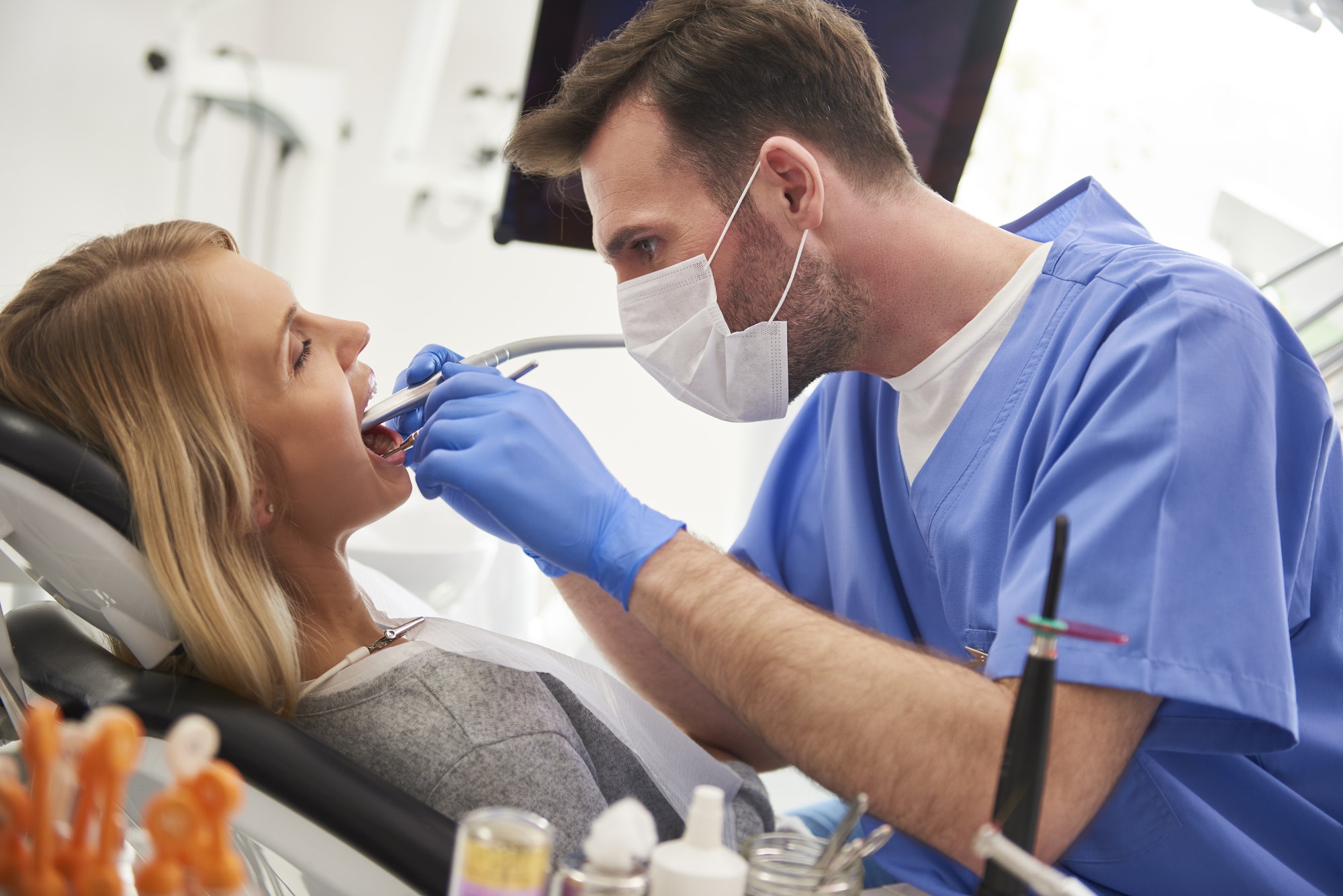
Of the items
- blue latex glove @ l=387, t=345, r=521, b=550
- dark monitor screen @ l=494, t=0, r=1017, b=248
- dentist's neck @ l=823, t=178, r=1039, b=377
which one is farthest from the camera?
dark monitor screen @ l=494, t=0, r=1017, b=248

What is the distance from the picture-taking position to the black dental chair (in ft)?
2.77

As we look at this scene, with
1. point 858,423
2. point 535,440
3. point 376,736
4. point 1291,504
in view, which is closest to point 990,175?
point 858,423

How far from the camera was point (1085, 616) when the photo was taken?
972mm

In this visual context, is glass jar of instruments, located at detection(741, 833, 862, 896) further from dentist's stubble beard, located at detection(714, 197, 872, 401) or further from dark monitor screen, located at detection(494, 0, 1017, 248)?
dark monitor screen, located at detection(494, 0, 1017, 248)

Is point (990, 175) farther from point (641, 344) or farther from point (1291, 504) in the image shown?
point (1291, 504)

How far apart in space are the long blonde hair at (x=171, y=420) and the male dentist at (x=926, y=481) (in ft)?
0.74

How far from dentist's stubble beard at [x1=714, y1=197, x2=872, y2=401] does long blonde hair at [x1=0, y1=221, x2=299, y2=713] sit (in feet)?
2.29

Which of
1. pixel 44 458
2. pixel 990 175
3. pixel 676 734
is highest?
pixel 990 175

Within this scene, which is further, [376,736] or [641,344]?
[641,344]

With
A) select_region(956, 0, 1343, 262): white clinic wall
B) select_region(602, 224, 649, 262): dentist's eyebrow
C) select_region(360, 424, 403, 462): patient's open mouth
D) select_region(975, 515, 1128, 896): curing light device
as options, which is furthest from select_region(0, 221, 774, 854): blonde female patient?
select_region(956, 0, 1343, 262): white clinic wall

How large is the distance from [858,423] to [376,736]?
3.03 feet

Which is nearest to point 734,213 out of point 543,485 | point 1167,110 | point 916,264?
point 916,264

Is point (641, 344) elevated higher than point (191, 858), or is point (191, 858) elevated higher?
point (641, 344)

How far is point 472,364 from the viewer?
4.66 feet
